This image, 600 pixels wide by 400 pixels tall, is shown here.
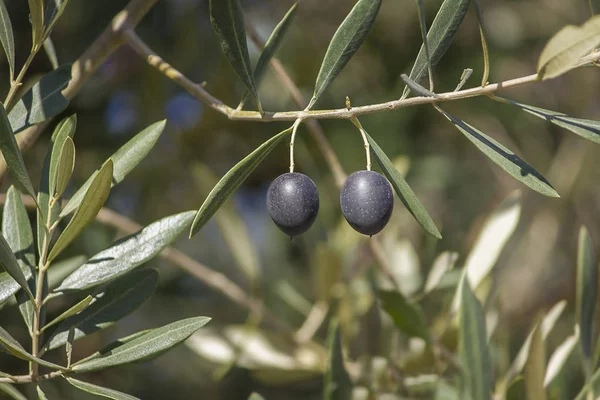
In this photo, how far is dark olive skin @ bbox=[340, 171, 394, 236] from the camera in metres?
0.78

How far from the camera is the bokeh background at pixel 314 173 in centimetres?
163

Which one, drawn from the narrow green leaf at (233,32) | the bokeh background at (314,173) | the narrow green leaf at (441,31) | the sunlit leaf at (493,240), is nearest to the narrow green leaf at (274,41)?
the narrow green leaf at (233,32)

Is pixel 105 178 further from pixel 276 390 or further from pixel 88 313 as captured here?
pixel 276 390

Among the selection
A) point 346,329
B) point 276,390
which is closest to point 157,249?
point 346,329

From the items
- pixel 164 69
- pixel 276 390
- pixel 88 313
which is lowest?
pixel 276 390

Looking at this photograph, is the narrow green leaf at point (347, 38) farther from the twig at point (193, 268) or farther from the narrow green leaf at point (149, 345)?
the twig at point (193, 268)

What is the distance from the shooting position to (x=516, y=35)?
2.47 meters

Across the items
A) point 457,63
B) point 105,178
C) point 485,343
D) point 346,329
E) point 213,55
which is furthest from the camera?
point 457,63

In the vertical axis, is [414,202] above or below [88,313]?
above

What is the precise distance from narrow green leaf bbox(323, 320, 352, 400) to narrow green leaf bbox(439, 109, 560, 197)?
1.27 feet

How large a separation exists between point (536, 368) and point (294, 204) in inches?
23.0

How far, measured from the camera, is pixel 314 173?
1.70 metres

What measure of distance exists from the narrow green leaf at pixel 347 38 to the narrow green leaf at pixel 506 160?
0.14 m

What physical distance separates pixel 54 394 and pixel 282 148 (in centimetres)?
94
